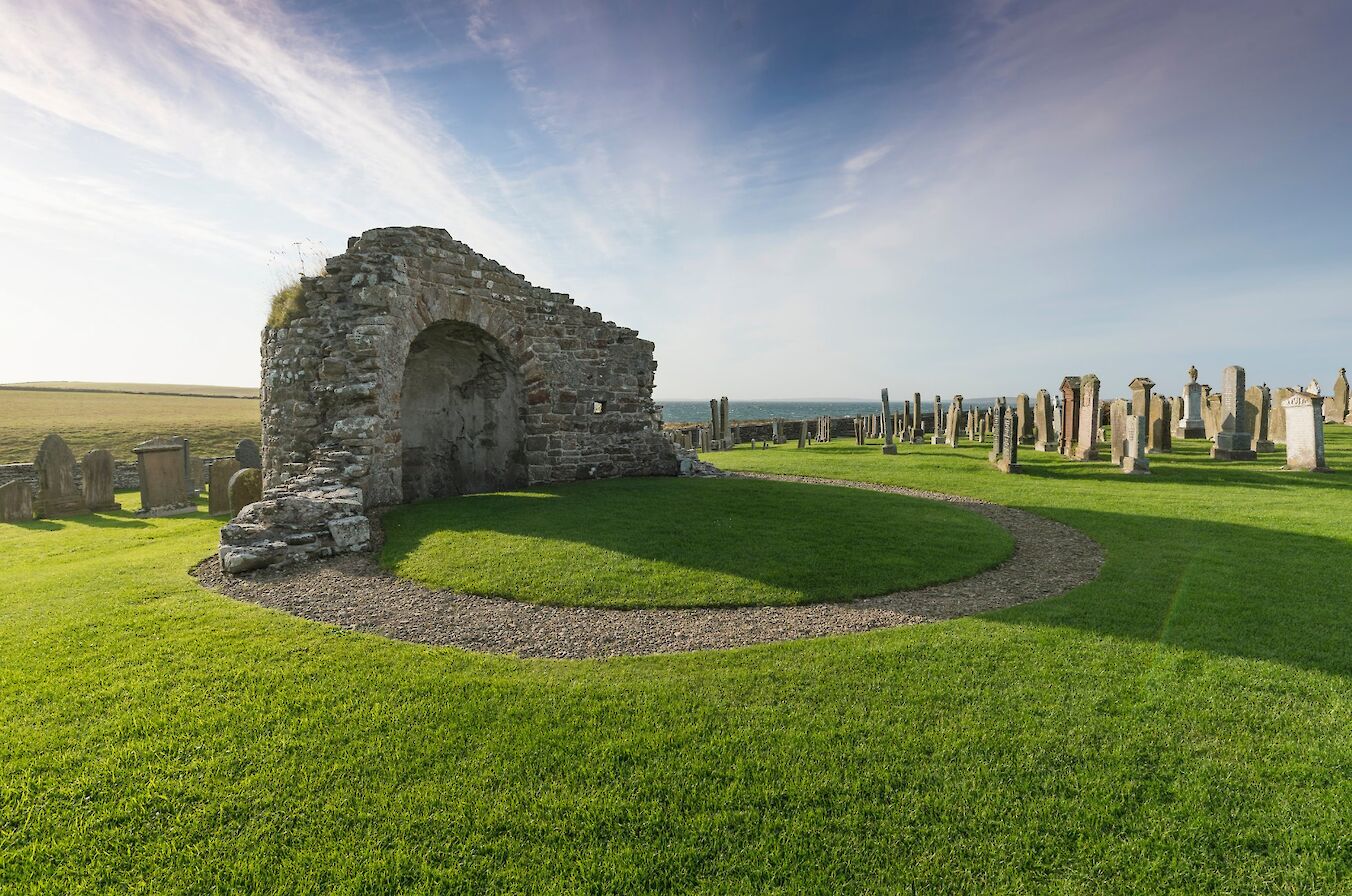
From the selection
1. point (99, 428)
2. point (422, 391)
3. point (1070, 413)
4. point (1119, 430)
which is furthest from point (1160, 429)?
point (99, 428)

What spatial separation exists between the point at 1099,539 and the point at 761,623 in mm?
6106

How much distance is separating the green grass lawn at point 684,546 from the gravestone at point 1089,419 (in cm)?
903

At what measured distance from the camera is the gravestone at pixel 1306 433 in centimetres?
1355

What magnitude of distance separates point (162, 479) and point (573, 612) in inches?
494

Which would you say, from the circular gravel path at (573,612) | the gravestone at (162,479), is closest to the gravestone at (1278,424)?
the circular gravel path at (573,612)

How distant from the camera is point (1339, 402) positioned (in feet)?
80.9

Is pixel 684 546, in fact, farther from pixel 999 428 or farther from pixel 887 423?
pixel 887 423

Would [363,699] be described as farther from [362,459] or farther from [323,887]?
[362,459]

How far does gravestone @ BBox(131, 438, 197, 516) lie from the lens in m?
13.2

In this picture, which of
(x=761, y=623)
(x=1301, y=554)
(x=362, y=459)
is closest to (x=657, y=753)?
(x=761, y=623)

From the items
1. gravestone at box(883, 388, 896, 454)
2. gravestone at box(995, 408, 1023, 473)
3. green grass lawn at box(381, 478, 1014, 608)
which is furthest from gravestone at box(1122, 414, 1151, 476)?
gravestone at box(883, 388, 896, 454)

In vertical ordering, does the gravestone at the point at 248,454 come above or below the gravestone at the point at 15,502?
above

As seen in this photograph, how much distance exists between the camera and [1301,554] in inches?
292

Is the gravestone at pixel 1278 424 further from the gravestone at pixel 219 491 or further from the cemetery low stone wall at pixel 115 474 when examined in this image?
the cemetery low stone wall at pixel 115 474
